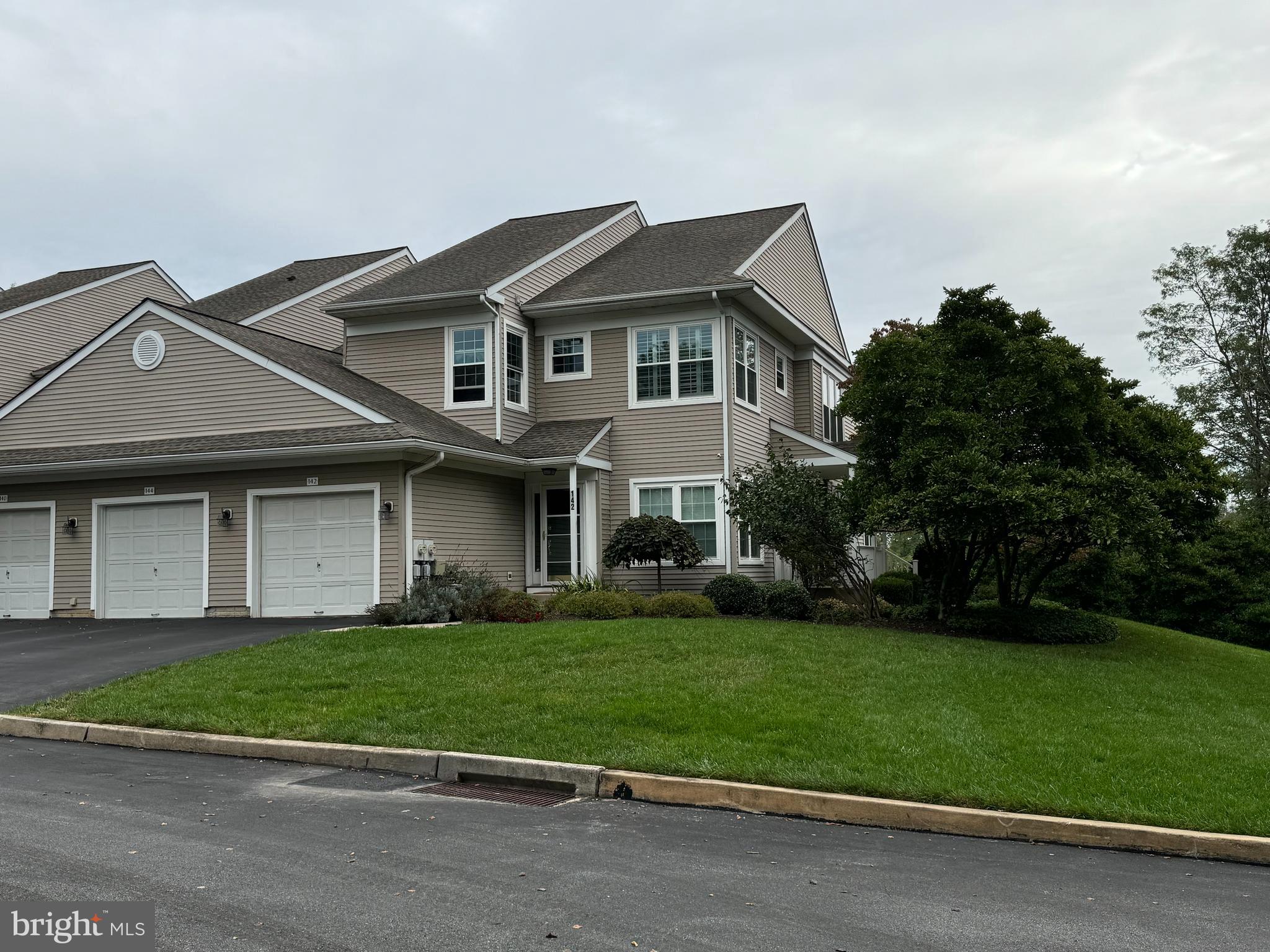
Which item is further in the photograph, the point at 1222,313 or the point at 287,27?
the point at 1222,313

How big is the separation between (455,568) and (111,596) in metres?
6.59

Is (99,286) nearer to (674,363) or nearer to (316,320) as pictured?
(316,320)

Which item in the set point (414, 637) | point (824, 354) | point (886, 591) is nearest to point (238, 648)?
point (414, 637)

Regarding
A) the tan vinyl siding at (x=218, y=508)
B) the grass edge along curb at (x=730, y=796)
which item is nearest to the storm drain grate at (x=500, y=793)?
the grass edge along curb at (x=730, y=796)

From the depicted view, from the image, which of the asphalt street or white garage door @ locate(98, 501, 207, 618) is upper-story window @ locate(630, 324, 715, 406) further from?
the asphalt street

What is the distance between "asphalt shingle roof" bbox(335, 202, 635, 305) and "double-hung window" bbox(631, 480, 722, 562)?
4990 millimetres

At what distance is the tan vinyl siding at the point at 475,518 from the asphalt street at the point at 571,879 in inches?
408

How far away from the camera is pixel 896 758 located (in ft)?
26.4

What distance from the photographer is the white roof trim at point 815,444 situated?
68.9 ft

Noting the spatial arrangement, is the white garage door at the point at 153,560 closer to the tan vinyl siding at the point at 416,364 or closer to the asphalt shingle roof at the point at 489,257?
the tan vinyl siding at the point at 416,364

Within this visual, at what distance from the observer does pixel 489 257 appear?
2280 cm

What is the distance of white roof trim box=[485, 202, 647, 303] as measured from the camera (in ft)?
66.2

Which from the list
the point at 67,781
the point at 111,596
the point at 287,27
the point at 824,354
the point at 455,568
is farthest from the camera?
the point at 824,354

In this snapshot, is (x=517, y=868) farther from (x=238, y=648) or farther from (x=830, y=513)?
(x=830, y=513)
